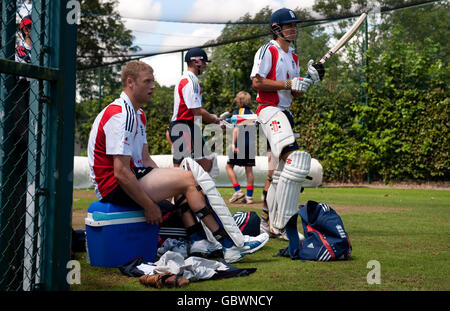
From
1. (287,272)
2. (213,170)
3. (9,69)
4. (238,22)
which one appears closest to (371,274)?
(287,272)

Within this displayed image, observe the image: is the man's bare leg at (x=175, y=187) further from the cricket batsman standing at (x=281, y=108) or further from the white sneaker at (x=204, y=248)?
the cricket batsman standing at (x=281, y=108)

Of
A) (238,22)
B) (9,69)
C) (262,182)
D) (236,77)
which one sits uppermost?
(238,22)

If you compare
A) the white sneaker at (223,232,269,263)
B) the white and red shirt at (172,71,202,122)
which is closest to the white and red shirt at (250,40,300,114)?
the white sneaker at (223,232,269,263)

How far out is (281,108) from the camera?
5.31 meters

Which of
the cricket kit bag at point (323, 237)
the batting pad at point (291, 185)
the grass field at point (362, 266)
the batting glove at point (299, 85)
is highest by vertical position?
the batting glove at point (299, 85)

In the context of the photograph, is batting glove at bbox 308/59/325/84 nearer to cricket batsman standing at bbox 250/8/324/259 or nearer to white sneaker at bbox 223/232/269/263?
cricket batsman standing at bbox 250/8/324/259

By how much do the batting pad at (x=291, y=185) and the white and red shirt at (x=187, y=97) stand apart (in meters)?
2.68

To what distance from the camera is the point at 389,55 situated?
42.9 ft

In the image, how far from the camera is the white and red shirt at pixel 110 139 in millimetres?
3600

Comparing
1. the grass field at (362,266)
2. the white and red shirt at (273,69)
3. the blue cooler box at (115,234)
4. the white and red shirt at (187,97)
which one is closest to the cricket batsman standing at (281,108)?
the white and red shirt at (273,69)

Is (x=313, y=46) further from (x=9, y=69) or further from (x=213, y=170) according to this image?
(x=9, y=69)

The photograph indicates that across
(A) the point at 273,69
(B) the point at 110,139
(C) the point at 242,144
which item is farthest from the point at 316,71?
(C) the point at 242,144

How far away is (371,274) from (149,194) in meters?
1.66
